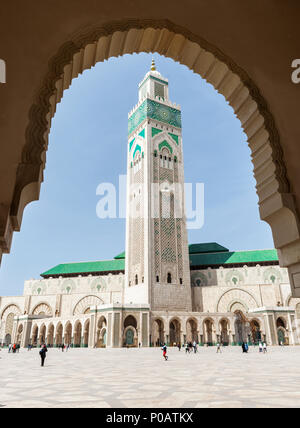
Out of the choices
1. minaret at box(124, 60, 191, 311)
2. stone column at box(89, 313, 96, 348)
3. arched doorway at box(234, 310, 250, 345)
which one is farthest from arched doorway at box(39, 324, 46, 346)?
arched doorway at box(234, 310, 250, 345)

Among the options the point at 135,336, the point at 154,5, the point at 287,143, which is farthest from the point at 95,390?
the point at 135,336

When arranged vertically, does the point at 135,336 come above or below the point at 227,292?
below

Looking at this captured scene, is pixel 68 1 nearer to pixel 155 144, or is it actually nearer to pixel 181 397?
pixel 181 397

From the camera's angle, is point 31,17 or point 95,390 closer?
point 31,17

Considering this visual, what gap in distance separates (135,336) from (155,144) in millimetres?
16745

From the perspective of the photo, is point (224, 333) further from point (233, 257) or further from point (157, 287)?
point (233, 257)

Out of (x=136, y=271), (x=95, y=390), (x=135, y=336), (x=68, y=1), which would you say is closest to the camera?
(x=68, y=1)

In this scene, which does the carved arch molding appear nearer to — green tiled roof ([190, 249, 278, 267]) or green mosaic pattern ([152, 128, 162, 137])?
green mosaic pattern ([152, 128, 162, 137])

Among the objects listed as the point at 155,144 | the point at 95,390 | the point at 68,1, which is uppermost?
the point at 155,144

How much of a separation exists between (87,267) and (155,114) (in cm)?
1806

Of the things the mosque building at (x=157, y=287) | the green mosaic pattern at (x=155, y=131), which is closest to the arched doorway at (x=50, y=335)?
the mosque building at (x=157, y=287)

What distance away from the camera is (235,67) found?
2771 mm

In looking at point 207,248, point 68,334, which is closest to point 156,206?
point 207,248

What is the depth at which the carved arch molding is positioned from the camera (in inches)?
84.1
